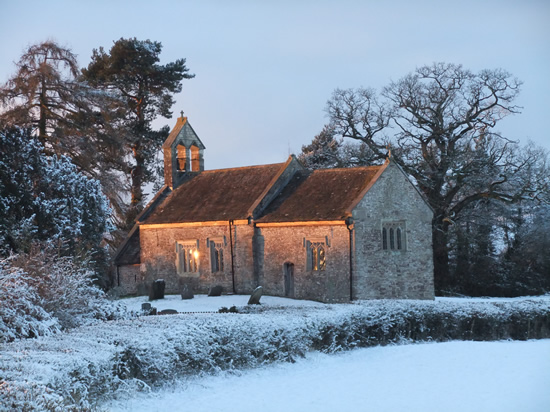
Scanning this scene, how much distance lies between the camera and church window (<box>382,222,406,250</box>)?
101 ft

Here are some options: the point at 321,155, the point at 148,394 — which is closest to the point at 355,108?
the point at 321,155

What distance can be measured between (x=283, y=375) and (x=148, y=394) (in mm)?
3670

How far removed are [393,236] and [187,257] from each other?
11.6 metres

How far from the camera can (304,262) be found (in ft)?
103

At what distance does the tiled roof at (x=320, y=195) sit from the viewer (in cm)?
3120

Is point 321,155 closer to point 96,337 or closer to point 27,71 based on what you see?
point 27,71

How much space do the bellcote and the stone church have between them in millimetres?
94

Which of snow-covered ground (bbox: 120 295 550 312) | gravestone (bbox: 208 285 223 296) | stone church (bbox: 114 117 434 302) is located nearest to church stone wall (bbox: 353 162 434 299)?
stone church (bbox: 114 117 434 302)

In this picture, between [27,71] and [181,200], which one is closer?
[27,71]

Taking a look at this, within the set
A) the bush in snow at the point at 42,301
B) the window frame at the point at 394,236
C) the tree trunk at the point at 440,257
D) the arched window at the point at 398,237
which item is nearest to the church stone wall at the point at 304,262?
the window frame at the point at 394,236

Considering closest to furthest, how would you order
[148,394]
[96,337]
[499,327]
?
1. [148,394]
2. [96,337]
3. [499,327]

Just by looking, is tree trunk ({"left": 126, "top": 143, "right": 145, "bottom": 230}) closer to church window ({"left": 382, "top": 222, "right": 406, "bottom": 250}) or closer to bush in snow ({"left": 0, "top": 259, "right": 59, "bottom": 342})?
church window ({"left": 382, "top": 222, "right": 406, "bottom": 250})

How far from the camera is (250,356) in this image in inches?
653

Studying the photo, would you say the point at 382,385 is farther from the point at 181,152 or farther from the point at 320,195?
the point at 181,152
